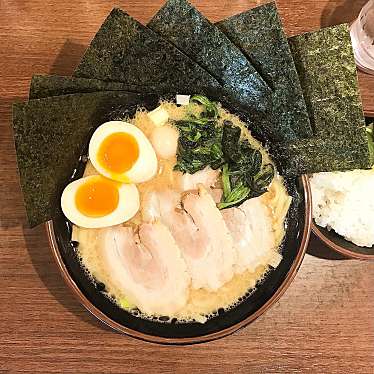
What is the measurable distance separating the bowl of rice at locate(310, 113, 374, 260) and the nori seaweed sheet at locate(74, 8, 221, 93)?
0.48m

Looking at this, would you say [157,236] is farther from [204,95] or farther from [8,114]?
[8,114]

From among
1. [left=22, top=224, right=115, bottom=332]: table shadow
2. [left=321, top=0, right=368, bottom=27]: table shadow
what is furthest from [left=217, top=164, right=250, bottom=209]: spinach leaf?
[left=321, top=0, right=368, bottom=27]: table shadow

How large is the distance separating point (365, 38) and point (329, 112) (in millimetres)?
384

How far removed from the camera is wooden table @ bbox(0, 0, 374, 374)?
1.77 meters

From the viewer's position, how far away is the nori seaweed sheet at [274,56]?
1693mm

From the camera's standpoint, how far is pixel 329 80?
175cm

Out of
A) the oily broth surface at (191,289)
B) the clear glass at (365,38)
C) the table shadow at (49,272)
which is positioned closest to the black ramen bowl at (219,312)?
the oily broth surface at (191,289)

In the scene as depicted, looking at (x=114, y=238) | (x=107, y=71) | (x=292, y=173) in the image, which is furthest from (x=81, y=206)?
(x=292, y=173)

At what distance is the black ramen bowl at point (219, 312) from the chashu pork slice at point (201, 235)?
0.11 meters

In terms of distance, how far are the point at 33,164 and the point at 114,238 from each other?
302 mm

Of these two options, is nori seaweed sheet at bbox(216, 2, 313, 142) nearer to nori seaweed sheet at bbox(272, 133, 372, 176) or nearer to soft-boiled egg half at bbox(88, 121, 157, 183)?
nori seaweed sheet at bbox(272, 133, 372, 176)

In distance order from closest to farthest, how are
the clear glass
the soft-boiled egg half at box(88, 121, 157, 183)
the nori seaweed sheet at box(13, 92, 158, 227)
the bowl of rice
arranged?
the nori seaweed sheet at box(13, 92, 158, 227)
the soft-boiled egg half at box(88, 121, 157, 183)
the bowl of rice
the clear glass

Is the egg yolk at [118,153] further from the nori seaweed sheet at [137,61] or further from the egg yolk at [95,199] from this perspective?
the nori seaweed sheet at [137,61]

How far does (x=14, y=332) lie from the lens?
69.1 inches
